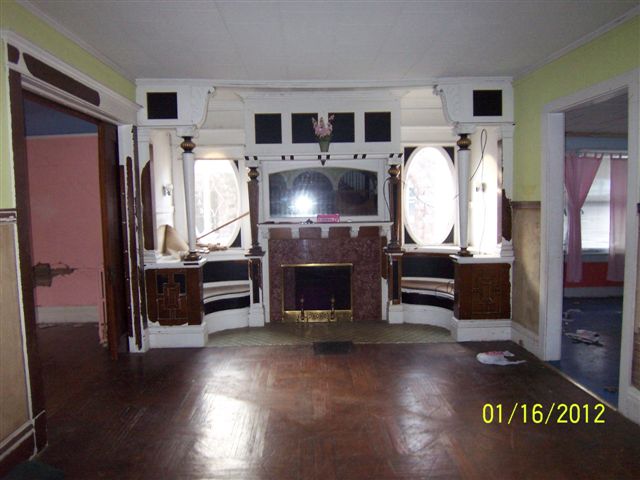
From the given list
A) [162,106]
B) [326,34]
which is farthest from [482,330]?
[162,106]

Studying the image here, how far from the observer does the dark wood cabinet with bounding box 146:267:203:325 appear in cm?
491

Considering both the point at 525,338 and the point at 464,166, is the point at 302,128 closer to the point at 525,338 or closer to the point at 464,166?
the point at 464,166

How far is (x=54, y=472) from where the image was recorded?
8.60ft

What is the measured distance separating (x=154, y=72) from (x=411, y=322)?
411 cm

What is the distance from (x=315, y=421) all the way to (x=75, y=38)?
344 cm

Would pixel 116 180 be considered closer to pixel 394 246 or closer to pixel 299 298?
pixel 299 298

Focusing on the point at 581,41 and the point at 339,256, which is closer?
the point at 581,41

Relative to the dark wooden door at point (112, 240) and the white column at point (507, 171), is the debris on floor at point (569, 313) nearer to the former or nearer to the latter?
the white column at point (507, 171)

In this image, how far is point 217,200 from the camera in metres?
6.37

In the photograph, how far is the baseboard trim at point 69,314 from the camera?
19.8 ft

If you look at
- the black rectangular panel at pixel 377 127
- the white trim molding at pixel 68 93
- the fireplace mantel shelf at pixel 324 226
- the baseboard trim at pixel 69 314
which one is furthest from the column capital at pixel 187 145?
the baseboard trim at pixel 69 314

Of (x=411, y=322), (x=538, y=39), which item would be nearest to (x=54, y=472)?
(x=411, y=322)
